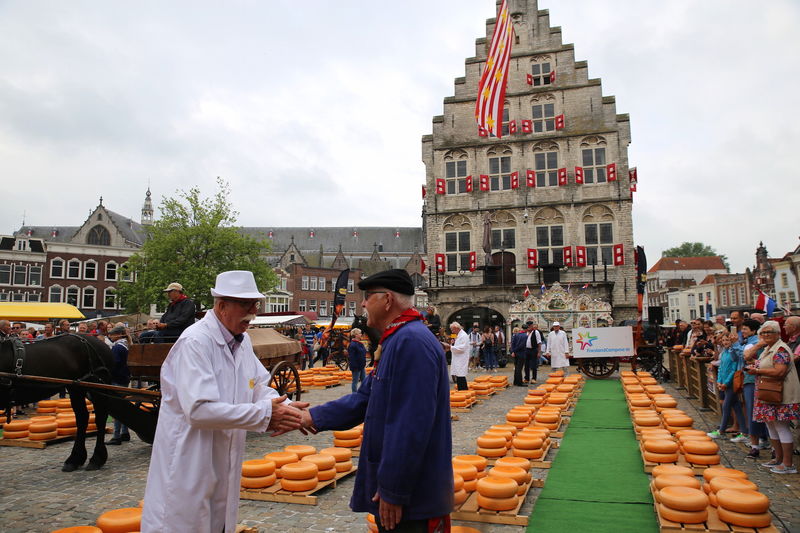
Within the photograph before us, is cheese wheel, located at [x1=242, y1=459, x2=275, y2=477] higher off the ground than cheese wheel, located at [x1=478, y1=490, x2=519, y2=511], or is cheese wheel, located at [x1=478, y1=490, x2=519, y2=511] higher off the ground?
cheese wheel, located at [x1=242, y1=459, x2=275, y2=477]

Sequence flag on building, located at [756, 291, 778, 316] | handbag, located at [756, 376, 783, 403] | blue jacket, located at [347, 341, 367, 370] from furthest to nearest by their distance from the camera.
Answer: blue jacket, located at [347, 341, 367, 370]
flag on building, located at [756, 291, 778, 316]
handbag, located at [756, 376, 783, 403]

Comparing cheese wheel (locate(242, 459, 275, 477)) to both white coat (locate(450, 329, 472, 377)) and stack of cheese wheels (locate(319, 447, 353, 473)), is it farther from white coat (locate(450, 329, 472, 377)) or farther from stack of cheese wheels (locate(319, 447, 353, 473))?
white coat (locate(450, 329, 472, 377))

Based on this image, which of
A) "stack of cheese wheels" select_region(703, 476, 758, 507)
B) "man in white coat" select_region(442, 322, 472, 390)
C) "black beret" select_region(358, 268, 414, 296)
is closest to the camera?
"black beret" select_region(358, 268, 414, 296)

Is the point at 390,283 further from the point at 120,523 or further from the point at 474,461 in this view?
the point at 474,461

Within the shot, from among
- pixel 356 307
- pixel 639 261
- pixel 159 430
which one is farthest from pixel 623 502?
pixel 356 307

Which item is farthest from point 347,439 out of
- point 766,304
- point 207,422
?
point 766,304

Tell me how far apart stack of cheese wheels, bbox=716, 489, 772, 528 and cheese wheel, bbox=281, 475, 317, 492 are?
3.87m

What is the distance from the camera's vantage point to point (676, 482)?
4.88 m

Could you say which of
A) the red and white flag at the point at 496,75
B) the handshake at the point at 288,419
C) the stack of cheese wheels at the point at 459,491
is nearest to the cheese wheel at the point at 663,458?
the stack of cheese wheels at the point at 459,491

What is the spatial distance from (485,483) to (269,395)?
2.67m

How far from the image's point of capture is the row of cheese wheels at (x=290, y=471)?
5.62m

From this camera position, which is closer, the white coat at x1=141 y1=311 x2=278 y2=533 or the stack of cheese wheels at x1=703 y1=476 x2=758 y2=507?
the white coat at x1=141 y1=311 x2=278 y2=533

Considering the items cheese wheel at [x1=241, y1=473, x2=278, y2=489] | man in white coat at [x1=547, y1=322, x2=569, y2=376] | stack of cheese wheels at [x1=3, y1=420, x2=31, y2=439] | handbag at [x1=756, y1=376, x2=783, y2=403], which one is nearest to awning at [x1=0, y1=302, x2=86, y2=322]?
stack of cheese wheels at [x1=3, y1=420, x2=31, y2=439]

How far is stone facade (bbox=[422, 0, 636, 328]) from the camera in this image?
31828 mm
